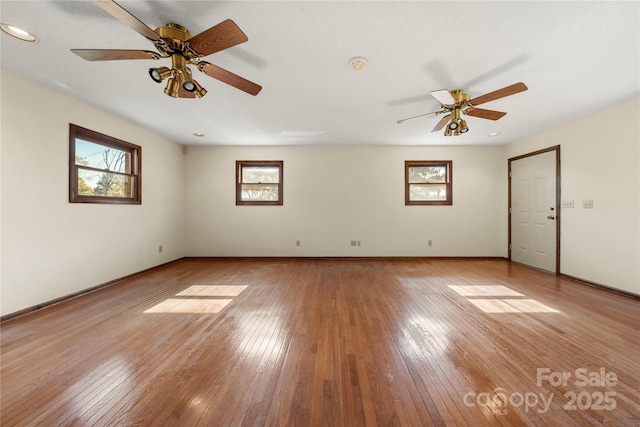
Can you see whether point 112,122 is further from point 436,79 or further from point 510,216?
point 510,216

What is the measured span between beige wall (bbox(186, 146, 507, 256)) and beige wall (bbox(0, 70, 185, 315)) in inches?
60.9

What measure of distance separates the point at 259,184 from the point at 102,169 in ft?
8.93

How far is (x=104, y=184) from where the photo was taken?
362cm

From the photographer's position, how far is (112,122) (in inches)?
145

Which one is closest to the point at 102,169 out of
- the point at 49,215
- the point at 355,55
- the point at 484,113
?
the point at 49,215

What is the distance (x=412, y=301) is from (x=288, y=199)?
3.49 m

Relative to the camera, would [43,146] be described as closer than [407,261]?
Yes

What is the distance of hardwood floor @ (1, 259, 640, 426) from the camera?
4.30 feet

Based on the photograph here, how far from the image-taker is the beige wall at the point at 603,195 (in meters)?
3.11

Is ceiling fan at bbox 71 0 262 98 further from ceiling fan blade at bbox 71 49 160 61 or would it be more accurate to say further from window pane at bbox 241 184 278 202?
window pane at bbox 241 184 278 202

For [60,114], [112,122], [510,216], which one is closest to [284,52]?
[60,114]

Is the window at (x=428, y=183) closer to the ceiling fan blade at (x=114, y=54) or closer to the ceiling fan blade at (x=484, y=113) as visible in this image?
the ceiling fan blade at (x=484, y=113)

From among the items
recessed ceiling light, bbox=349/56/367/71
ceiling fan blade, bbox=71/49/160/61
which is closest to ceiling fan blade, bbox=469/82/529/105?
recessed ceiling light, bbox=349/56/367/71

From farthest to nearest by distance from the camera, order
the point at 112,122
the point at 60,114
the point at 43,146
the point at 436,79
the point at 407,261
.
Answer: the point at 407,261, the point at 112,122, the point at 60,114, the point at 43,146, the point at 436,79
